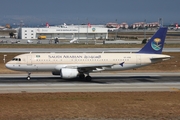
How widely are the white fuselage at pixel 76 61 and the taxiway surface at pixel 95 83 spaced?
1584 millimetres

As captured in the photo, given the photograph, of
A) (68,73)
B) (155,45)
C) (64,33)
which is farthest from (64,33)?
(68,73)

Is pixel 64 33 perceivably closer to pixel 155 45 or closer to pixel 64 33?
pixel 64 33

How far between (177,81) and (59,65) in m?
14.4

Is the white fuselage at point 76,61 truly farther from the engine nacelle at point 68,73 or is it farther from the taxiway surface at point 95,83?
the taxiway surface at point 95,83

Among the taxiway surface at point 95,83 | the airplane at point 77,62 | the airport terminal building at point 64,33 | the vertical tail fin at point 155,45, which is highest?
the airport terminal building at point 64,33

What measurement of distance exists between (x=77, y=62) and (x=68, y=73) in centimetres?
278

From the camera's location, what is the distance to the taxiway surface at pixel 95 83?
1524 inches

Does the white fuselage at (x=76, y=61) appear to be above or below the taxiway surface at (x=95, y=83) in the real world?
above

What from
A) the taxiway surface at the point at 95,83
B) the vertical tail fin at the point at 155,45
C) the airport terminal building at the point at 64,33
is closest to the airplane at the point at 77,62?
the vertical tail fin at the point at 155,45

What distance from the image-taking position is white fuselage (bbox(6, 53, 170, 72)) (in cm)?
4497

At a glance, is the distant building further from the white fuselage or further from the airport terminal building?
the white fuselage

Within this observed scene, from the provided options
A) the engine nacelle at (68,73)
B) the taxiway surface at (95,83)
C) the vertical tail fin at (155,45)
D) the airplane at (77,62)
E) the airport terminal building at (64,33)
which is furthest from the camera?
the airport terminal building at (64,33)

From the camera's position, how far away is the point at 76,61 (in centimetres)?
4556

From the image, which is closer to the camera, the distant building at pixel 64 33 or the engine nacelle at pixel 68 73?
the engine nacelle at pixel 68 73
